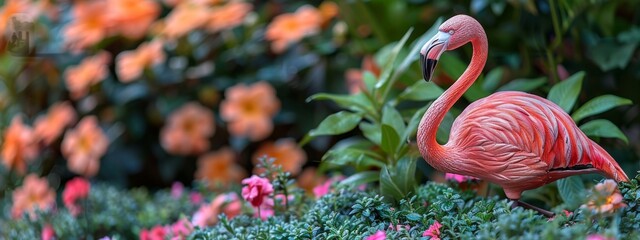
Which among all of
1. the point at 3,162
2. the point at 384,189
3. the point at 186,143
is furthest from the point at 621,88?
the point at 3,162

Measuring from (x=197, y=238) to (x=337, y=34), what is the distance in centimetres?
131

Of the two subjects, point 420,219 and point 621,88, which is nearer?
point 420,219

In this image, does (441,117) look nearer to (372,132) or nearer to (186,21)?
(372,132)

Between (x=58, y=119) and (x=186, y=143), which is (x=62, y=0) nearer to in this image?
(x=58, y=119)

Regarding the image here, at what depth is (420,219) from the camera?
4.43 ft

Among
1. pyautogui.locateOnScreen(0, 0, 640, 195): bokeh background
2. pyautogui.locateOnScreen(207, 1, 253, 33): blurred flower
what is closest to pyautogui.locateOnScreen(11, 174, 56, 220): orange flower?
pyautogui.locateOnScreen(0, 0, 640, 195): bokeh background

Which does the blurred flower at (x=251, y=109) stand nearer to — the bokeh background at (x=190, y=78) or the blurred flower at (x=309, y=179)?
the bokeh background at (x=190, y=78)

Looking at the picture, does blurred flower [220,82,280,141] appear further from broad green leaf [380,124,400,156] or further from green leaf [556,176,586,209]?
green leaf [556,176,586,209]

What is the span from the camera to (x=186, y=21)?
2.98 m

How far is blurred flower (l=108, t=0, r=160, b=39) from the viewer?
3.23 meters

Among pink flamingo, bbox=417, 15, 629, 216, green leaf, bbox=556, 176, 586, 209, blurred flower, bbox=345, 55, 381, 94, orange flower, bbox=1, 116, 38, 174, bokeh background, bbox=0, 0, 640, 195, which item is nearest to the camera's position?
pink flamingo, bbox=417, 15, 629, 216

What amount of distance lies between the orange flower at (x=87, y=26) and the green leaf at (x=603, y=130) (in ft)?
7.05

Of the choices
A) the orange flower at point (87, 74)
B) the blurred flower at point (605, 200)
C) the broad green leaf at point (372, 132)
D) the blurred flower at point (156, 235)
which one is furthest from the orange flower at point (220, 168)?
the blurred flower at point (605, 200)

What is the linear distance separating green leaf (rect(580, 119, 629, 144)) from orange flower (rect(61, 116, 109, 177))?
202 centimetres
